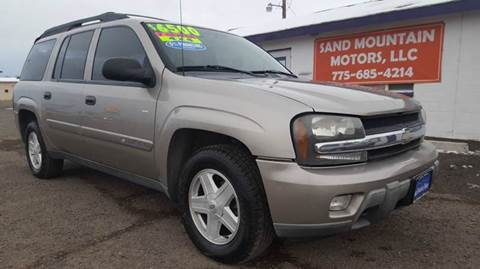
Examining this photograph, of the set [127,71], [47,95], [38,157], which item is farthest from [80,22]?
[127,71]

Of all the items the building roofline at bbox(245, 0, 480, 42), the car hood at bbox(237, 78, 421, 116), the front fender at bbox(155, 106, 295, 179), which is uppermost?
the building roofline at bbox(245, 0, 480, 42)

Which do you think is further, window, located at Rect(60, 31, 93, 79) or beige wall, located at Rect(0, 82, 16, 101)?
beige wall, located at Rect(0, 82, 16, 101)

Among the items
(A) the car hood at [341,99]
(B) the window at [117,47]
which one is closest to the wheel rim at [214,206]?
(A) the car hood at [341,99]

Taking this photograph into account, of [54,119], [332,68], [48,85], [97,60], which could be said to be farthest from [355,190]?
[332,68]

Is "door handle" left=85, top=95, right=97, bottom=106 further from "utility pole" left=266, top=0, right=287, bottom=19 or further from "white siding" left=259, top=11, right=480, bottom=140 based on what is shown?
"utility pole" left=266, top=0, right=287, bottom=19

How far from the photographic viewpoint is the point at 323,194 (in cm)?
209

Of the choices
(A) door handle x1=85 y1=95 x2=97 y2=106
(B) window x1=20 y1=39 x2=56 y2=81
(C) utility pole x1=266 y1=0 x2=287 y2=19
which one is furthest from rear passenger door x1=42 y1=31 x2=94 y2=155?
(C) utility pole x1=266 y1=0 x2=287 y2=19

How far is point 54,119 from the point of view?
425 centimetres

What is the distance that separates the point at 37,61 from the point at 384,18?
6.71 m

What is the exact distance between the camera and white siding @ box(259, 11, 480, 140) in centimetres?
742

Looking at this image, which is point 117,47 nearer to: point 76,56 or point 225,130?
point 76,56

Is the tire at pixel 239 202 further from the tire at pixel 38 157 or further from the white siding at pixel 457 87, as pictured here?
the white siding at pixel 457 87

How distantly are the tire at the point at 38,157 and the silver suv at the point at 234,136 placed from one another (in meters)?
0.96

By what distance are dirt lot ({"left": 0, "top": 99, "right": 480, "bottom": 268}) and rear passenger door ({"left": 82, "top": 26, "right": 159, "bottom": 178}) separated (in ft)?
1.67
